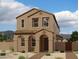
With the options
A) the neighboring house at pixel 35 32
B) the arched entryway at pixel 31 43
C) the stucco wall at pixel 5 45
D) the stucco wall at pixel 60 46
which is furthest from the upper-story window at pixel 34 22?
the stucco wall at pixel 5 45

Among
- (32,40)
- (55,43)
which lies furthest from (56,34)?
(32,40)

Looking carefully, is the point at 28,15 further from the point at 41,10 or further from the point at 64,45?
the point at 64,45

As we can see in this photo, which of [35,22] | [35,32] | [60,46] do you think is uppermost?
[35,22]

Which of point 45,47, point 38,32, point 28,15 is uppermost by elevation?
point 28,15

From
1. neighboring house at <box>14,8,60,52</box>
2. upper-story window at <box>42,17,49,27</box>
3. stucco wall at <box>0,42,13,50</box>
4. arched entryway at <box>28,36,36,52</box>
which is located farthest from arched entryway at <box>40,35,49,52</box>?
stucco wall at <box>0,42,13,50</box>

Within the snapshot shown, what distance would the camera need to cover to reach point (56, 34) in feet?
37.7

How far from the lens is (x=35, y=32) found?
1100cm

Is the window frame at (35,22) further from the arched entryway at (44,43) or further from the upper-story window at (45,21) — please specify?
the arched entryway at (44,43)

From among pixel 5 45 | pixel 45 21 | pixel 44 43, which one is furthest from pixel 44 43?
pixel 5 45

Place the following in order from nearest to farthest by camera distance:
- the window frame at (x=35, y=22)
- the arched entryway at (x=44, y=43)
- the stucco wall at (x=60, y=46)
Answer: the stucco wall at (x=60, y=46)
the arched entryway at (x=44, y=43)
the window frame at (x=35, y=22)

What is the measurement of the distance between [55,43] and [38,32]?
102 centimetres

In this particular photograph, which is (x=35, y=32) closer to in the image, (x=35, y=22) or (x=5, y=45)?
(x=35, y=22)

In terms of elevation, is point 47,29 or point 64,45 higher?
point 47,29

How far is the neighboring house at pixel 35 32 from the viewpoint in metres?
10.9
